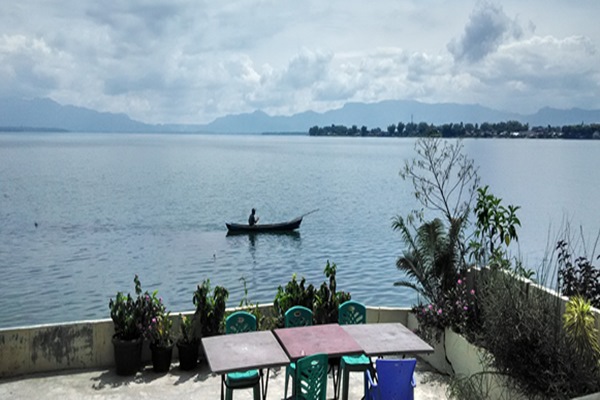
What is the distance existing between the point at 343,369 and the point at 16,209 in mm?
41281

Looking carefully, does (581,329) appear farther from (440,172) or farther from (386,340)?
(440,172)

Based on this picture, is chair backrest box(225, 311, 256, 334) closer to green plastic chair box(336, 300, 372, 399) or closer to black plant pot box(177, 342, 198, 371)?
black plant pot box(177, 342, 198, 371)

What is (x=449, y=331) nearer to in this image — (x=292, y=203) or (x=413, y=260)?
(x=413, y=260)

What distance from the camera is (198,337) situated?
28.5 feet

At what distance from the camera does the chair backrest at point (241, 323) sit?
7.86 meters

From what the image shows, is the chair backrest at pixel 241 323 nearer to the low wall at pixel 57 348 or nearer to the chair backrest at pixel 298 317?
the chair backrest at pixel 298 317

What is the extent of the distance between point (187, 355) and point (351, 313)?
7.32ft

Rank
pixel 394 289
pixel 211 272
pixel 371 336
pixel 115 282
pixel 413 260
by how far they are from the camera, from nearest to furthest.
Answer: pixel 371 336 → pixel 413 260 → pixel 394 289 → pixel 115 282 → pixel 211 272

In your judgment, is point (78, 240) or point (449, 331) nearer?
point (449, 331)

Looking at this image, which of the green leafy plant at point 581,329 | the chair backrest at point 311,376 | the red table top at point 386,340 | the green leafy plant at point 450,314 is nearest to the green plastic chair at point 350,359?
the red table top at point 386,340

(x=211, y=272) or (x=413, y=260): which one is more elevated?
(x=413, y=260)

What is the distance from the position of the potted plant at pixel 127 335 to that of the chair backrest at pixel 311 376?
293 cm

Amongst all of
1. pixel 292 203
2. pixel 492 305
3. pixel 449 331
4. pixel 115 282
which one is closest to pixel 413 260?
pixel 449 331

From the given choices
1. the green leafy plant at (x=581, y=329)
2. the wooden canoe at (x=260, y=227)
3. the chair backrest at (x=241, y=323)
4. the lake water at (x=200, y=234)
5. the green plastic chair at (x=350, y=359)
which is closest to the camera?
the green leafy plant at (x=581, y=329)
